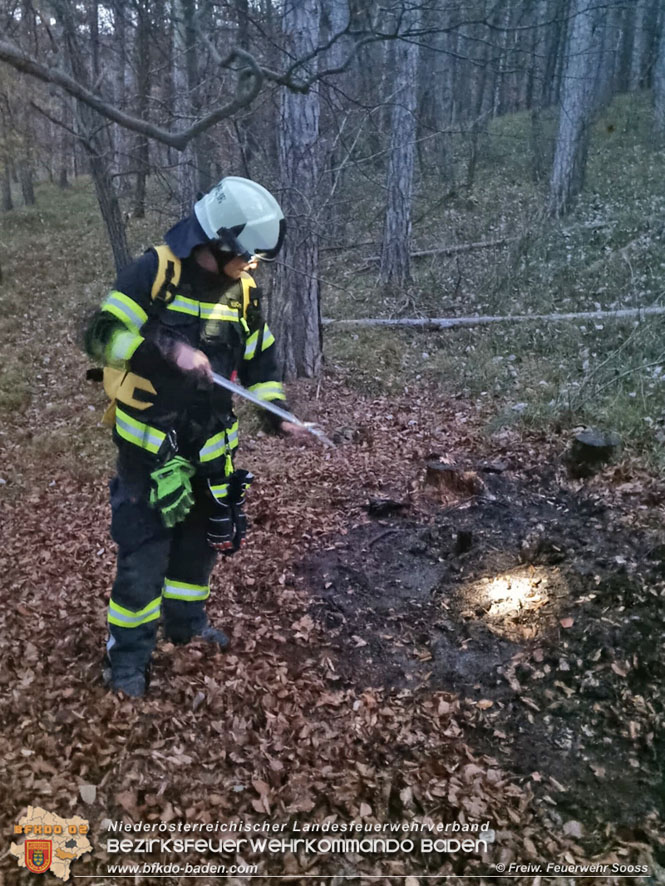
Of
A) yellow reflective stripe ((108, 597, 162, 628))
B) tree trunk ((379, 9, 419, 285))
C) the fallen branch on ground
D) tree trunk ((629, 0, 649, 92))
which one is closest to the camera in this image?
yellow reflective stripe ((108, 597, 162, 628))

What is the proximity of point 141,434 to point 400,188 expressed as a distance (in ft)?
35.6

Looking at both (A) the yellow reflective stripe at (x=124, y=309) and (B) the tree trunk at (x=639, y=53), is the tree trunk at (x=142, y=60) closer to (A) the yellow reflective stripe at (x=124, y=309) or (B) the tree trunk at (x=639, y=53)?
(A) the yellow reflective stripe at (x=124, y=309)

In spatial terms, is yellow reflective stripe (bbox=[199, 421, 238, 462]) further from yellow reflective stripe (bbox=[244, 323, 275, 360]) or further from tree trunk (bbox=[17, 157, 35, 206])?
tree trunk (bbox=[17, 157, 35, 206])

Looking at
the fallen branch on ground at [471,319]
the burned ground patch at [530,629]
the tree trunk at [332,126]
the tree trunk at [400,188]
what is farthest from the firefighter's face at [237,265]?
the tree trunk at [400,188]

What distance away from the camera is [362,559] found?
17.4 ft

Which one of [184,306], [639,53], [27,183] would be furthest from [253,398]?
[639,53]

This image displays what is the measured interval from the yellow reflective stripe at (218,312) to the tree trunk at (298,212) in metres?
4.20

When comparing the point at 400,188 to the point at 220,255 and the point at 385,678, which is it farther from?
the point at 385,678

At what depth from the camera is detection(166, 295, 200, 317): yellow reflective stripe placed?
10.8 feet

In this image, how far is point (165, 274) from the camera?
3.20m

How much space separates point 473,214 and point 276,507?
44.2 feet

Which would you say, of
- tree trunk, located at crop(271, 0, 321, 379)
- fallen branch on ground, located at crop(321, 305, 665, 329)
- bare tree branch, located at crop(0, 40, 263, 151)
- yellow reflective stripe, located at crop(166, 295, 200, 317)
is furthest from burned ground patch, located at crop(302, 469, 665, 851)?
fallen branch on ground, located at crop(321, 305, 665, 329)

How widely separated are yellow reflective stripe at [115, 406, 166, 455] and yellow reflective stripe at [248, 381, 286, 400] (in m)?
0.67

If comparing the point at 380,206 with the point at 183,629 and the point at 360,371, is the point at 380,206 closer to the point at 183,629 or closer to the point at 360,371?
the point at 360,371
